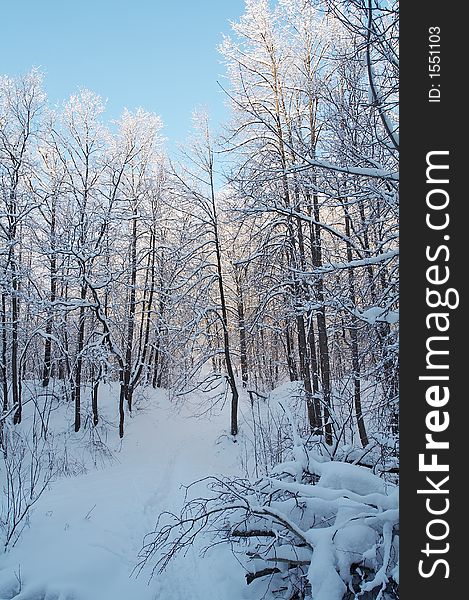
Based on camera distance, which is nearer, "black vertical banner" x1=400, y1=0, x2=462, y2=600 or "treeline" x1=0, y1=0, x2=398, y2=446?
"black vertical banner" x1=400, y1=0, x2=462, y2=600

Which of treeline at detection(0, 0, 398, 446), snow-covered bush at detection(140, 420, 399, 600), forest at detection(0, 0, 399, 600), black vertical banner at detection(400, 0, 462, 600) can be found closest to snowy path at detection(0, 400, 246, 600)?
forest at detection(0, 0, 399, 600)

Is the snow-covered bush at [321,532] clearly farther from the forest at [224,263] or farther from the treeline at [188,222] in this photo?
the treeline at [188,222]

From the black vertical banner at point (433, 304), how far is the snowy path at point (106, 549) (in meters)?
2.89

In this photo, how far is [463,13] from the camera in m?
2.12

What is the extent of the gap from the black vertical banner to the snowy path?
289cm

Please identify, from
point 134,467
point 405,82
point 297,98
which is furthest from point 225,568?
point 297,98

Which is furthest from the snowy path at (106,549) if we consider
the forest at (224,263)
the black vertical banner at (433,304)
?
the black vertical banner at (433,304)

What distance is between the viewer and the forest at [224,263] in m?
5.45

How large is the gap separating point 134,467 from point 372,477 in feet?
24.7

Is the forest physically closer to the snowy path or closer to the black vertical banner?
the snowy path

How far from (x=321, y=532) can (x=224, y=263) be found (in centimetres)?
1235

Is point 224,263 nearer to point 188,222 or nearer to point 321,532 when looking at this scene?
point 188,222

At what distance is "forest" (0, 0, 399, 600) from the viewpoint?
17.9ft

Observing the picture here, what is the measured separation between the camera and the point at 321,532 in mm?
3170
